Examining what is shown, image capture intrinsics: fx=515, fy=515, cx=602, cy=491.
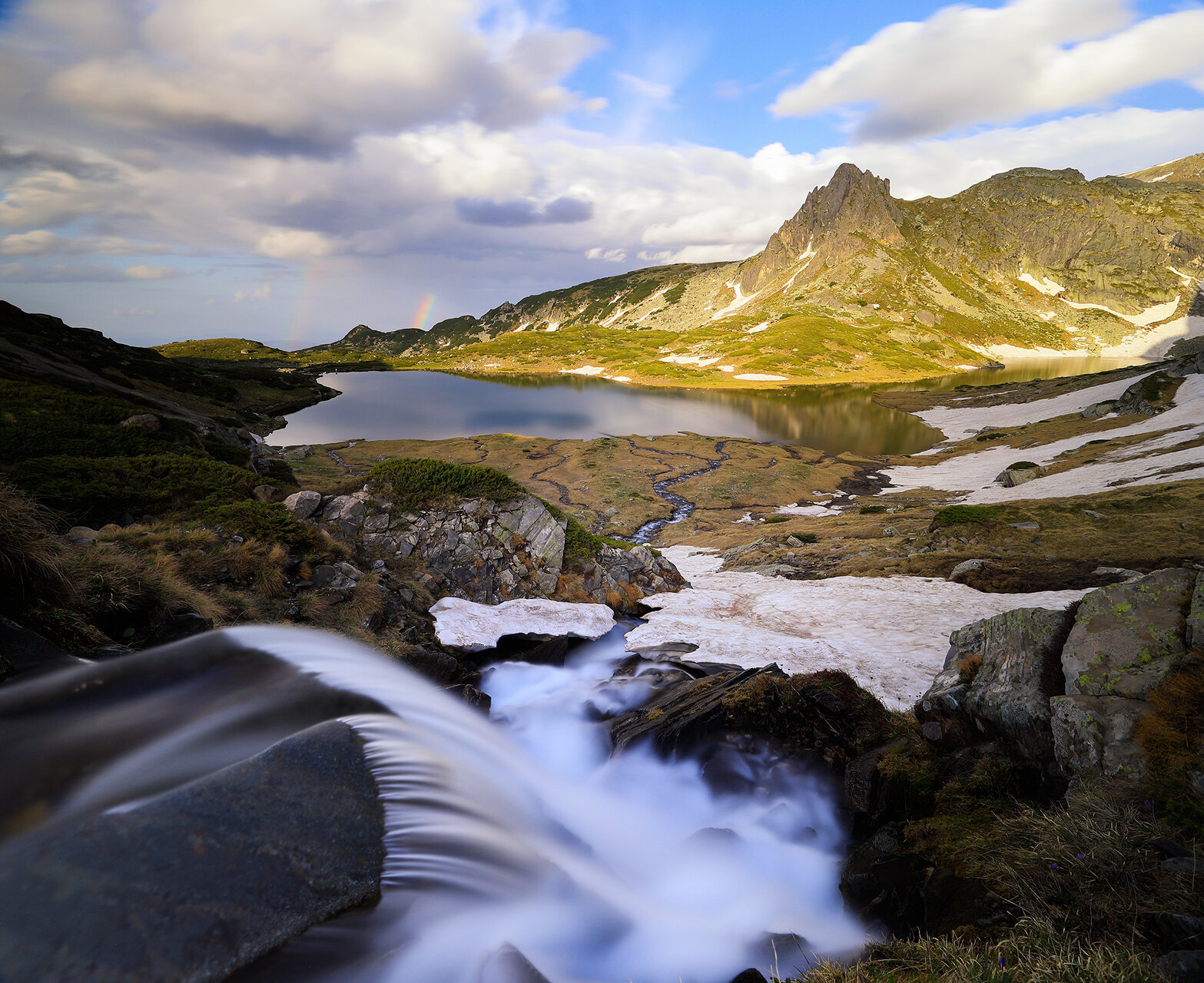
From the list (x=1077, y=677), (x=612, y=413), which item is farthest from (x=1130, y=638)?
(x=612, y=413)

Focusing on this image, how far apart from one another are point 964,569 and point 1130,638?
1476 centimetres

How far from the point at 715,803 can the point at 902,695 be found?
17.5 ft

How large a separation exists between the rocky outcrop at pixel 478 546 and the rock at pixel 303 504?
3 cm

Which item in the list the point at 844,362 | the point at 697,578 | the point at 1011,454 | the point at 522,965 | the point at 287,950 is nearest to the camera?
the point at 287,950

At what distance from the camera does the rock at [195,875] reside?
10.8 ft

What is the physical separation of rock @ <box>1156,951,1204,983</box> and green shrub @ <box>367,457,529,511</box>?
18.2 meters

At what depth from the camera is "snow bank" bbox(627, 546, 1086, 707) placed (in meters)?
12.9

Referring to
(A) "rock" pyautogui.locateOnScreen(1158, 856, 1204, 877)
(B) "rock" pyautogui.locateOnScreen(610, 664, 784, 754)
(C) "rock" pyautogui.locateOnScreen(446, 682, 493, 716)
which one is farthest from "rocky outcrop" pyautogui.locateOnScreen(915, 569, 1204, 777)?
(C) "rock" pyautogui.locateOnScreen(446, 682, 493, 716)

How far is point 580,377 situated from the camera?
180375mm

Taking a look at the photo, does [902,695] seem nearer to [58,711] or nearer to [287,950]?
[287,950]

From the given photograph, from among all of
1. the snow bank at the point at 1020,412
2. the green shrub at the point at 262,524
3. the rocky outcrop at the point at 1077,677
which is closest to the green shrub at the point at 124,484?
the green shrub at the point at 262,524

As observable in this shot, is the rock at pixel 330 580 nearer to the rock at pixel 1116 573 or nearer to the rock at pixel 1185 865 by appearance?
the rock at pixel 1185 865

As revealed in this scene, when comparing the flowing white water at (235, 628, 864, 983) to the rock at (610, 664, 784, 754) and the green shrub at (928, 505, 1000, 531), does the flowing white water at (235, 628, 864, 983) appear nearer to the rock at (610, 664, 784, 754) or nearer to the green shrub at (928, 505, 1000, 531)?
the rock at (610, 664, 784, 754)

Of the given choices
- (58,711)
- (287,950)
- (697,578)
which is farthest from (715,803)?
(697,578)
